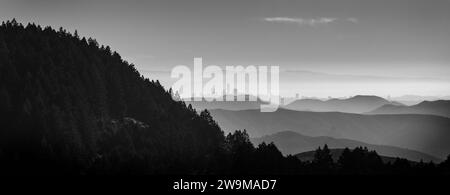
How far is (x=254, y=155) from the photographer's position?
7357 inches

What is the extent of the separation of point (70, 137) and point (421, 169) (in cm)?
12115
